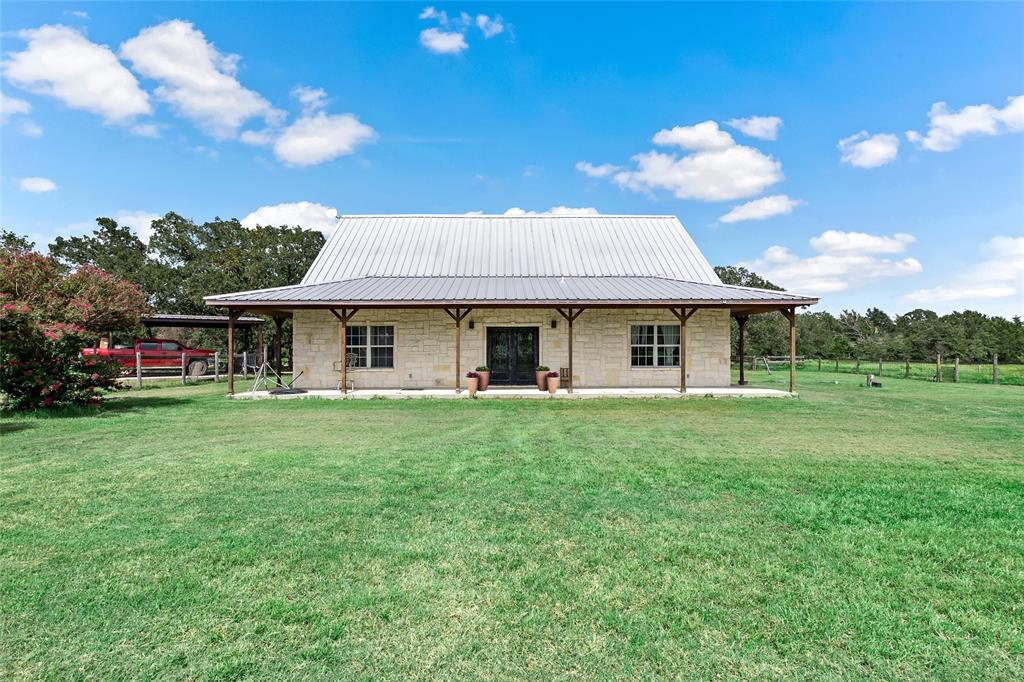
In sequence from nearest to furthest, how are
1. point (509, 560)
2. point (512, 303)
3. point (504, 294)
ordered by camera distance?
1. point (509, 560)
2. point (512, 303)
3. point (504, 294)

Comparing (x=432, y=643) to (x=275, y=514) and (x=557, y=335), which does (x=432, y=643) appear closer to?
(x=275, y=514)

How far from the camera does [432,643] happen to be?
266 centimetres

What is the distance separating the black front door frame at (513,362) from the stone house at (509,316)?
0.03 metres

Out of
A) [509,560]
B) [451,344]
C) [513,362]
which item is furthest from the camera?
[513,362]

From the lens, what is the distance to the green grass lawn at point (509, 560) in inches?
101

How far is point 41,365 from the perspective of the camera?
10633mm

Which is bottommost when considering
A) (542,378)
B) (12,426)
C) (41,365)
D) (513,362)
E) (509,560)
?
(509,560)

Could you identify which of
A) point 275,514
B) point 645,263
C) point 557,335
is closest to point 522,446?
point 275,514

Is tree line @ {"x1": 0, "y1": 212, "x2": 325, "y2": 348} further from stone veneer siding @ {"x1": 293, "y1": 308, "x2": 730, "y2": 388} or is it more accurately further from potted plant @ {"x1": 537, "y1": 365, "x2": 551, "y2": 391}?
potted plant @ {"x1": 537, "y1": 365, "x2": 551, "y2": 391}

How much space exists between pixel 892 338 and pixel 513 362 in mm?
38242

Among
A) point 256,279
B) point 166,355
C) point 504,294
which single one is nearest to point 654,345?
point 504,294

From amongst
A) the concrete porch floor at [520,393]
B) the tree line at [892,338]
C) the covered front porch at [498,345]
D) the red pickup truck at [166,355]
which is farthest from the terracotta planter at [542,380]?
the tree line at [892,338]

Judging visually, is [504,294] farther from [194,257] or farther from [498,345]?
[194,257]

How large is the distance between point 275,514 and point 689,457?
4.82 metres
